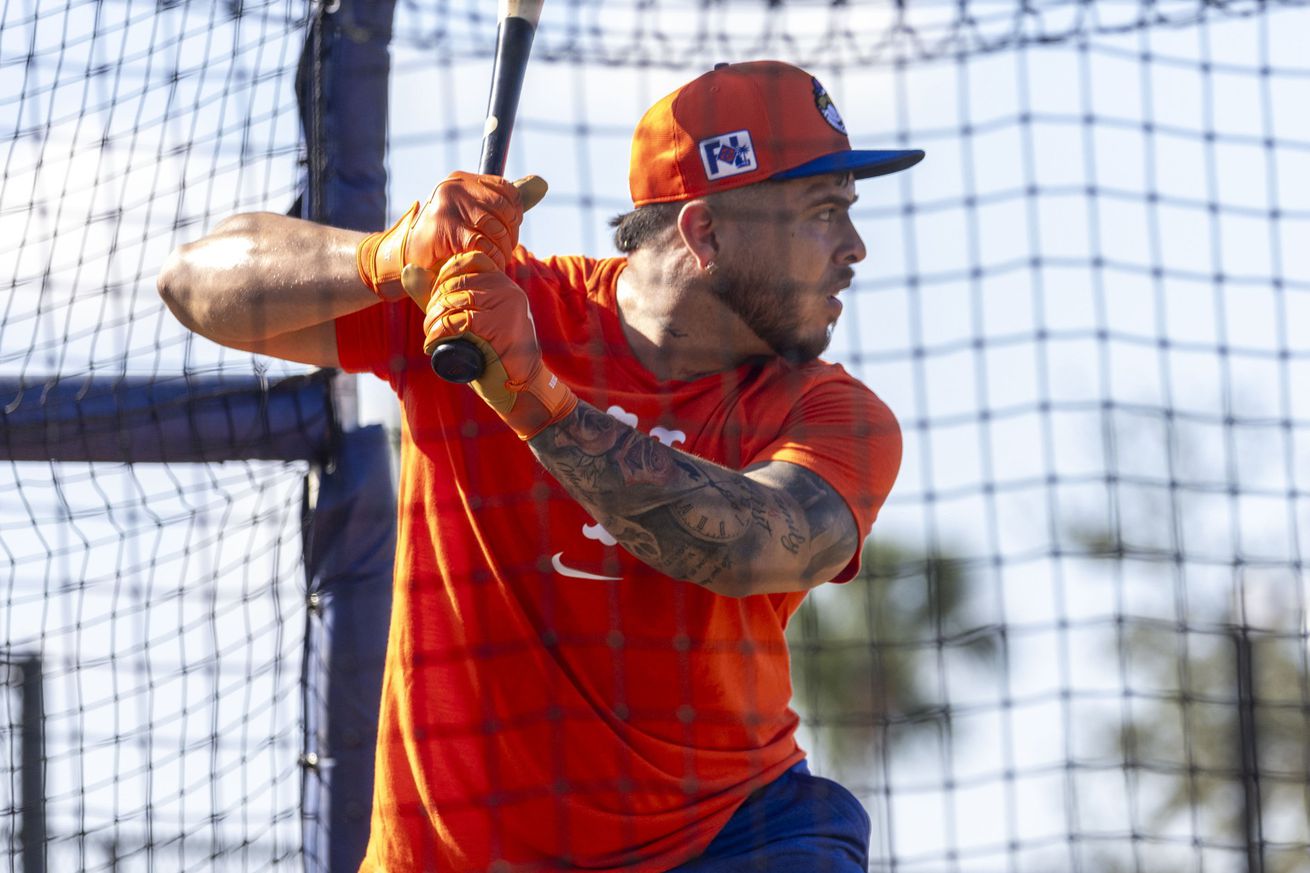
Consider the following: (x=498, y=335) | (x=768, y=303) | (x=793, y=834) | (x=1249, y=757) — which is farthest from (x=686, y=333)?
(x=1249, y=757)

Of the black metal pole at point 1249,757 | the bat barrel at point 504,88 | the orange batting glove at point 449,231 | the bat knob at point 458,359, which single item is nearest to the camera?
the bat knob at point 458,359

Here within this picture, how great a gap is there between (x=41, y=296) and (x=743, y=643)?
168 cm

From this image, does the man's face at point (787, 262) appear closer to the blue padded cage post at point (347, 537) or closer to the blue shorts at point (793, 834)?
the blue shorts at point (793, 834)

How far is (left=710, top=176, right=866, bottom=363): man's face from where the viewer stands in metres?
3.18

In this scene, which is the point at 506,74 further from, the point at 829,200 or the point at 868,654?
the point at 868,654

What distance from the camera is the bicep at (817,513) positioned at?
292 cm

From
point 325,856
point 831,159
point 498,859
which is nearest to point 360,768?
point 325,856

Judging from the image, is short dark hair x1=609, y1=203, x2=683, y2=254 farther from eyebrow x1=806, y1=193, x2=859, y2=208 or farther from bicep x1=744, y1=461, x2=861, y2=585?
bicep x1=744, y1=461, x2=861, y2=585

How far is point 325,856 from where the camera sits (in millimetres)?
3629

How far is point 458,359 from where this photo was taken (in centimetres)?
270

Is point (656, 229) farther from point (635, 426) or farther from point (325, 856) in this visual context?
point (325, 856)

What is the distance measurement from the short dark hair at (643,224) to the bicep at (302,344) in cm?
56

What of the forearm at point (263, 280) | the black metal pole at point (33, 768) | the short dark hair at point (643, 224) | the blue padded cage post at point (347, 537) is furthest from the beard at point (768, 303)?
the black metal pole at point (33, 768)

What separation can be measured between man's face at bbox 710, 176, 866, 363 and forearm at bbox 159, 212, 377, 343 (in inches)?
24.8
